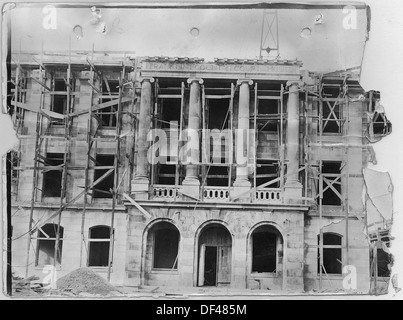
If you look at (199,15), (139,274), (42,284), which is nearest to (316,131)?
(199,15)

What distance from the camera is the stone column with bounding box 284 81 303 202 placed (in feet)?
61.8

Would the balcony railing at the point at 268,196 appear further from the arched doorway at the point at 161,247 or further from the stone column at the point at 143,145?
the stone column at the point at 143,145

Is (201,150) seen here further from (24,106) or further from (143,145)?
(24,106)

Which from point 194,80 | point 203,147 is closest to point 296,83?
point 194,80

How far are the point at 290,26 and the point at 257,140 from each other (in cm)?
357

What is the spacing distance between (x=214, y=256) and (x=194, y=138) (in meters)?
3.78

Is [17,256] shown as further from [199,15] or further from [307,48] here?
[307,48]

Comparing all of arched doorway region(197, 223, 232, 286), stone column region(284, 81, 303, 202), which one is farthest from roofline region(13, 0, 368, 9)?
arched doorway region(197, 223, 232, 286)

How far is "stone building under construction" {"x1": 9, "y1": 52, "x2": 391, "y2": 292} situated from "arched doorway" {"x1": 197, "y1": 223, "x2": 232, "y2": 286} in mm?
41

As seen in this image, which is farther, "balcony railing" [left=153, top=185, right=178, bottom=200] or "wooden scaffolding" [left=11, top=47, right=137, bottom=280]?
"balcony railing" [left=153, top=185, right=178, bottom=200]

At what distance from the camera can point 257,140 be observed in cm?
1911

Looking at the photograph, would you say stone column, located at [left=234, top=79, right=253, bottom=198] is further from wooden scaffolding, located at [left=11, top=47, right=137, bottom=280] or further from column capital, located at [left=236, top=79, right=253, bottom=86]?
wooden scaffolding, located at [left=11, top=47, right=137, bottom=280]

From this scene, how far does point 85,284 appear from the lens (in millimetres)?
17609

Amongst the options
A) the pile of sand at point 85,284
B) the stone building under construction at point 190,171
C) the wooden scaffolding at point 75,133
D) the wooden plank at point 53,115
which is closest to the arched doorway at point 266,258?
the stone building under construction at point 190,171
